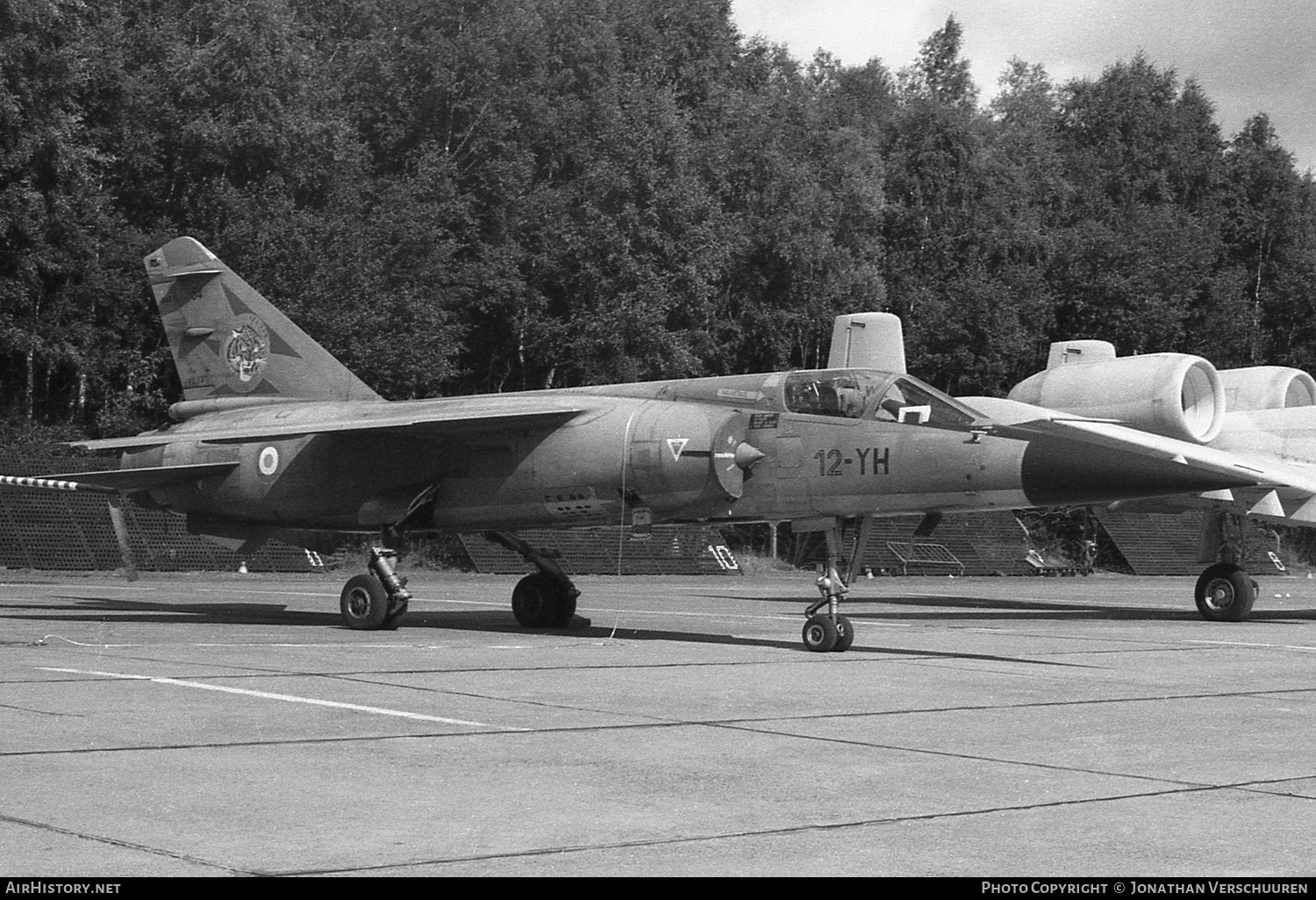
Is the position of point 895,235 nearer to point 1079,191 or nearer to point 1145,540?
point 1079,191

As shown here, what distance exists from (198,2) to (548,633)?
28.5m

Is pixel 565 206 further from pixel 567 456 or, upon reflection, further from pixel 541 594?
pixel 567 456

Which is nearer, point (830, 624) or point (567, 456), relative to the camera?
point (830, 624)

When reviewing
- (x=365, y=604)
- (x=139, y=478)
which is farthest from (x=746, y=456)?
(x=139, y=478)

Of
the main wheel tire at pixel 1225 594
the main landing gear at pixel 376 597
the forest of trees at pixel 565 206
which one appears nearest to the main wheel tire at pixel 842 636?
the main landing gear at pixel 376 597

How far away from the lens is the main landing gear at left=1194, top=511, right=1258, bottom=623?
19719 mm

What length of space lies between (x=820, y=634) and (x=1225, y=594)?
343 inches

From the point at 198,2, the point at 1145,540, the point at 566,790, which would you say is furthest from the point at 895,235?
the point at 566,790

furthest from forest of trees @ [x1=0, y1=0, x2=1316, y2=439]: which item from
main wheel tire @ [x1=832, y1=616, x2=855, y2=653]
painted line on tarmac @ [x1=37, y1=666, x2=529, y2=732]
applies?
painted line on tarmac @ [x1=37, y1=666, x2=529, y2=732]

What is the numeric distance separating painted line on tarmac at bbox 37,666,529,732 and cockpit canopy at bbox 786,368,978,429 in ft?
19.2

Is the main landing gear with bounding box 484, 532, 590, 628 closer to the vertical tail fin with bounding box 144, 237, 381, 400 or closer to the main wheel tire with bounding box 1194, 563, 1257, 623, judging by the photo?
the vertical tail fin with bounding box 144, 237, 381, 400

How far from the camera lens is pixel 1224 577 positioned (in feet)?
65.5

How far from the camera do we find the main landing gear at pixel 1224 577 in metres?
19.7

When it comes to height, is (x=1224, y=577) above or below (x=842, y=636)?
above
